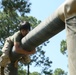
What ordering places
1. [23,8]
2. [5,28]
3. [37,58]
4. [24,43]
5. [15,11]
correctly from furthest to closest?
[37,58], [5,28], [15,11], [23,8], [24,43]

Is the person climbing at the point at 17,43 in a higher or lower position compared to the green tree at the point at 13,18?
lower

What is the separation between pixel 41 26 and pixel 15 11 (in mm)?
16960

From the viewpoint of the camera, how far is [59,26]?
17.0ft

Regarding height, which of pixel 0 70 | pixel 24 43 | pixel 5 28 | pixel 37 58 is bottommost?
pixel 0 70

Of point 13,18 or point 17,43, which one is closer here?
point 17,43

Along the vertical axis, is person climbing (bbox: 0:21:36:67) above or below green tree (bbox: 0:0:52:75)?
below

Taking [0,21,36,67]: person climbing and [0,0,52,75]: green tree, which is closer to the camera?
[0,21,36,67]: person climbing

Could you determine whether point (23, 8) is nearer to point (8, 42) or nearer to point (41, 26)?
point (8, 42)

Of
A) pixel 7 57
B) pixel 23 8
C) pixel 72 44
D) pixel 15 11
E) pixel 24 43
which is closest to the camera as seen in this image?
pixel 72 44

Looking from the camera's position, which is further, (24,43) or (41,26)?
(24,43)

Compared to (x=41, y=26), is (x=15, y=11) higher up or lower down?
higher up

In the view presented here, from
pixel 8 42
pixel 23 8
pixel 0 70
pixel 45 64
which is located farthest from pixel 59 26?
pixel 45 64

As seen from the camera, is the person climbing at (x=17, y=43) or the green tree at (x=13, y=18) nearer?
the person climbing at (x=17, y=43)

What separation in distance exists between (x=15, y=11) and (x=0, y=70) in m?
15.3
